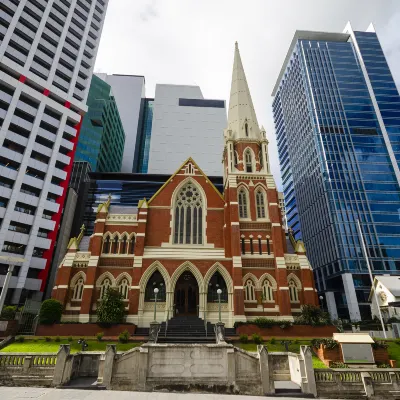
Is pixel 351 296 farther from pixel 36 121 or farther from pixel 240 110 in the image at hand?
pixel 36 121

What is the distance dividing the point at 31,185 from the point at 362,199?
197 ft

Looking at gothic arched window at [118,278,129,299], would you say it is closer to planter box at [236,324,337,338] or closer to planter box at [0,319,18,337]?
planter box at [0,319,18,337]

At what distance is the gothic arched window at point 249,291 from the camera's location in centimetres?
2820

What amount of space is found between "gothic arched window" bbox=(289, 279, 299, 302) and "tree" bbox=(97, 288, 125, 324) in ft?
54.8

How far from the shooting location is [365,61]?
6788cm

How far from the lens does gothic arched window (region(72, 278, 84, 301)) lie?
92.2 ft

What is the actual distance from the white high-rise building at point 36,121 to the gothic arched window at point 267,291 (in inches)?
1259

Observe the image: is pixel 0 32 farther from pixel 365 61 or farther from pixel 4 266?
pixel 365 61

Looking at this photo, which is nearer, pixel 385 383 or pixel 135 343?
pixel 385 383

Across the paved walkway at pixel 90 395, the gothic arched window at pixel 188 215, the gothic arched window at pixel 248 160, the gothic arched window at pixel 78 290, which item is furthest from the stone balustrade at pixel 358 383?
the gothic arched window at pixel 248 160

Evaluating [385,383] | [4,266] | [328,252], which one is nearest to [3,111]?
[4,266]

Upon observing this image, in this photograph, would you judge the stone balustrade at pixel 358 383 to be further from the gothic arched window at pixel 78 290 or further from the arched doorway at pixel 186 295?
the gothic arched window at pixel 78 290

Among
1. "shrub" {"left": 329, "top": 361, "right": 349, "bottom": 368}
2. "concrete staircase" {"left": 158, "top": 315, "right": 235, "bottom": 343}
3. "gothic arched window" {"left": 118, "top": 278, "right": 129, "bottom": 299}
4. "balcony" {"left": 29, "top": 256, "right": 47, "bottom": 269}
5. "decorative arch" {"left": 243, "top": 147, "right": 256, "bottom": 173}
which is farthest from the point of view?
"balcony" {"left": 29, "top": 256, "right": 47, "bottom": 269}

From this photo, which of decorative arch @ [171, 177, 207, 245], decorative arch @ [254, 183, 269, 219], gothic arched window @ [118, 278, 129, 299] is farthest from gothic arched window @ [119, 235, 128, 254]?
decorative arch @ [254, 183, 269, 219]
